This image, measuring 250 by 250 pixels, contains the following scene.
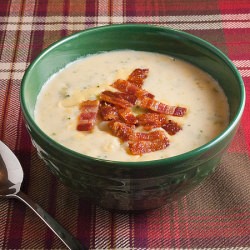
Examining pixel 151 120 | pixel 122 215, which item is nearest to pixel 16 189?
pixel 122 215

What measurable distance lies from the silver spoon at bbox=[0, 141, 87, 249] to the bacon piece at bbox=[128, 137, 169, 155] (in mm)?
242

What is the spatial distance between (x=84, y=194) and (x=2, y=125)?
466 millimetres

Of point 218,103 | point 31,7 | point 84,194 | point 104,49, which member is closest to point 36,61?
point 104,49

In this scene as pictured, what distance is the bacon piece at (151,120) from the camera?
1.22 m

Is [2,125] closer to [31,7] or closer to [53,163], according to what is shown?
[53,163]

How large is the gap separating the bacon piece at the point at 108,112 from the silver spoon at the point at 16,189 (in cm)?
27

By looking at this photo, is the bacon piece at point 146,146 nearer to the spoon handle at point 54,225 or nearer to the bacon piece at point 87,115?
the bacon piece at point 87,115

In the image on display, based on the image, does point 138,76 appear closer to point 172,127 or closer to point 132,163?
point 172,127

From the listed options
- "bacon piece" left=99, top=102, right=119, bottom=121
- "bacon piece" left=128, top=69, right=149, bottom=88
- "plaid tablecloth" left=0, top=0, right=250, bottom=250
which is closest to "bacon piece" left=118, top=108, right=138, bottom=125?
"bacon piece" left=99, top=102, right=119, bottom=121

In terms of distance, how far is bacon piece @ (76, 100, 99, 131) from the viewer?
121cm

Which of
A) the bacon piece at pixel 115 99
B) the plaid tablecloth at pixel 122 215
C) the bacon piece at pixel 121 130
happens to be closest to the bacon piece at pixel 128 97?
the bacon piece at pixel 115 99

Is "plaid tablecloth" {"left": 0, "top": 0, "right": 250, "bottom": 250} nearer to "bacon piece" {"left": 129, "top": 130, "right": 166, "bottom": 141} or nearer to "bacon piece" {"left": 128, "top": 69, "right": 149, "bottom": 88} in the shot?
"bacon piece" {"left": 129, "top": 130, "right": 166, "bottom": 141}

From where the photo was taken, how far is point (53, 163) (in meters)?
1.11

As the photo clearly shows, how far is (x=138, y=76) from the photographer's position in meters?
1.38
